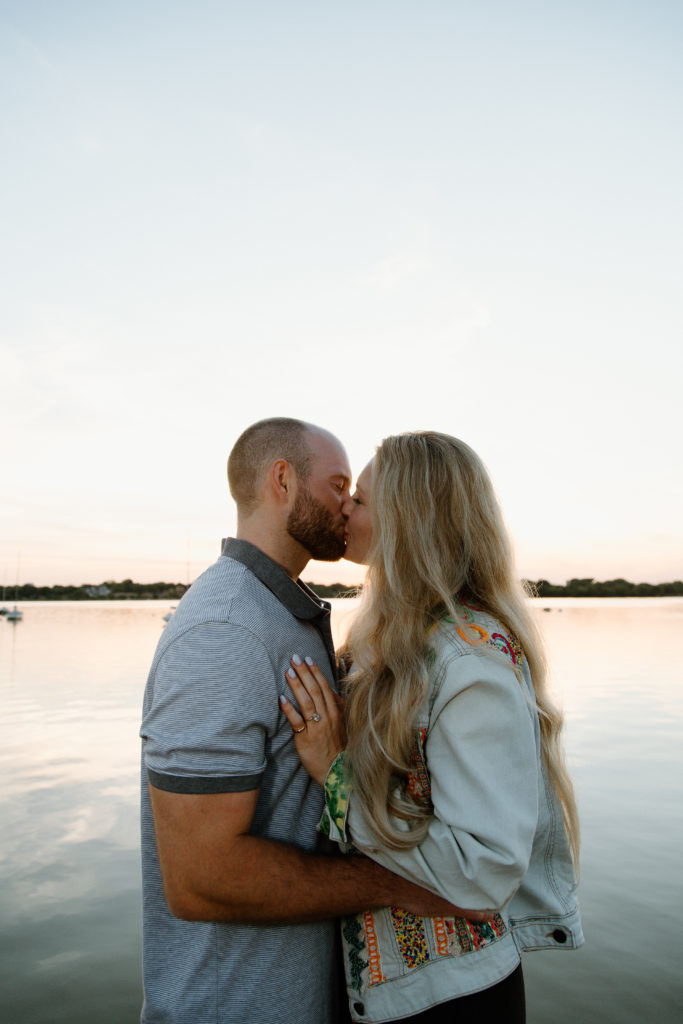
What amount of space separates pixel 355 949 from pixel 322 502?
1471mm

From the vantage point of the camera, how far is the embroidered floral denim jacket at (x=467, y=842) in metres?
1.77

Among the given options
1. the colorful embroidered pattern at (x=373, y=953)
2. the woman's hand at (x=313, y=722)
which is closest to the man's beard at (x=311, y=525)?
the woman's hand at (x=313, y=722)

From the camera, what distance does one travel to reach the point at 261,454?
2.69 meters

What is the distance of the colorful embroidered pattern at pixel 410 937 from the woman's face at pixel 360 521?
1.19m

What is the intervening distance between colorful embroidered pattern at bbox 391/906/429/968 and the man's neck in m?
1.18

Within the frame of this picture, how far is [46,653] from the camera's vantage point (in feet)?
94.9

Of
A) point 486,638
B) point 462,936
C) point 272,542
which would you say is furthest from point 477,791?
point 272,542

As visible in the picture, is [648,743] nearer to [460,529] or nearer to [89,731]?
[89,731]

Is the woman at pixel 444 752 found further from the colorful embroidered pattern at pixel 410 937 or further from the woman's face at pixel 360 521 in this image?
the woman's face at pixel 360 521

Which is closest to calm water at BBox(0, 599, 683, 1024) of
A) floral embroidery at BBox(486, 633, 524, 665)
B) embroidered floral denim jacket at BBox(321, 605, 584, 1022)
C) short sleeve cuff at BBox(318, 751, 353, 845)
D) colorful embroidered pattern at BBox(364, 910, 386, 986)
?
embroidered floral denim jacket at BBox(321, 605, 584, 1022)

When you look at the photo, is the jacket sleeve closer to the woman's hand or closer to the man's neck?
the woman's hand

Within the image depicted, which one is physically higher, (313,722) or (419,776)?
(313,722)

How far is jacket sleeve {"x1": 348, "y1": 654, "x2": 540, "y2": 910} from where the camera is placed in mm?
1751

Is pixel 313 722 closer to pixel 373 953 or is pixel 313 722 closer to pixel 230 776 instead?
pixel 230 776
